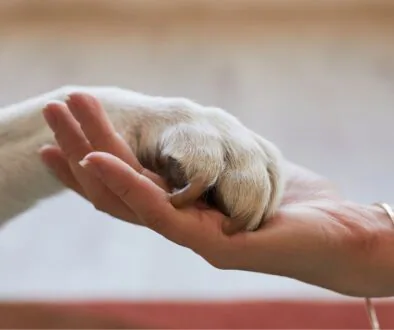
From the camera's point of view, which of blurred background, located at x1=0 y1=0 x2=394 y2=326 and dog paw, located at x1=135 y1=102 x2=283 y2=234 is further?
blurred background, located at x1=0 y1=0 x2=394 y2=326

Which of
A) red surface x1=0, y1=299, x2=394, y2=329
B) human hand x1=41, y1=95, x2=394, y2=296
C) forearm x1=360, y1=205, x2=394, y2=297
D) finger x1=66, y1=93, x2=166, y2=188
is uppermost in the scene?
finger x1=66, y1=93, x2=166, y2=188

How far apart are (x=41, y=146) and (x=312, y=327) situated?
1.54ft

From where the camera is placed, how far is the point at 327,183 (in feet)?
3.57

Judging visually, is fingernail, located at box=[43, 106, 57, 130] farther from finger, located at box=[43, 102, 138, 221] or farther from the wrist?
the wrist

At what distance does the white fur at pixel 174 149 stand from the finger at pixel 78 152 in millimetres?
54

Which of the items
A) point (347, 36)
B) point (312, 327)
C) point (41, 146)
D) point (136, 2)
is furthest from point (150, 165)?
point (136, 2)

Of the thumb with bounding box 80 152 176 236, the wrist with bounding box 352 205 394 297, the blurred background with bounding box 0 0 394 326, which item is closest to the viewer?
the thumb with bounding box 80 152 176 236

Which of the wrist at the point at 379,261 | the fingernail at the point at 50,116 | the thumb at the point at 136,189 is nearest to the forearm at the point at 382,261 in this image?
the wrist at the point at 379,261

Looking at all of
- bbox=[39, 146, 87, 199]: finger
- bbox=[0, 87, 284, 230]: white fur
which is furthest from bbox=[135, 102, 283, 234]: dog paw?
bbox=[39, 146, 87, 199]: finger

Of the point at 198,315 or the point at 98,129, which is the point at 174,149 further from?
the point at 198,315

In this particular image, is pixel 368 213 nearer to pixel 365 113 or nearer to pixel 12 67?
pixel 365 113

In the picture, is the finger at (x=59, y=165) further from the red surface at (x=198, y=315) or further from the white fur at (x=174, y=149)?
the red surface at (x=198, y=315)

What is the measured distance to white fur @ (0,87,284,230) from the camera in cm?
79

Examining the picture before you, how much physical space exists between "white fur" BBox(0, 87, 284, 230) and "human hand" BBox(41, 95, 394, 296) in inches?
1.0
